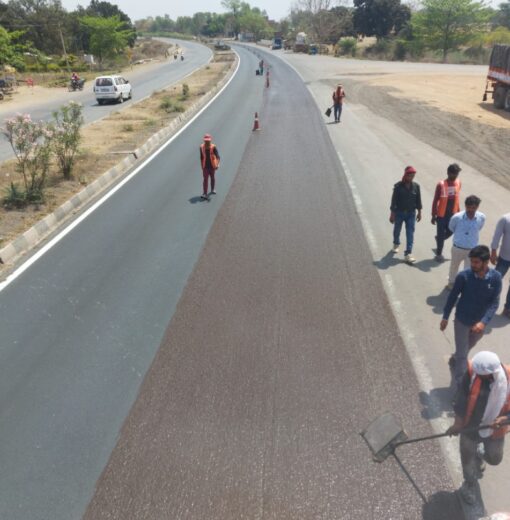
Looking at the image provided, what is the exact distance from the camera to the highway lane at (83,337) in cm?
424

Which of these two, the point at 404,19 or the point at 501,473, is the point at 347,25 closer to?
the point at 404,19

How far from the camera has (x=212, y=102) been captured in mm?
28391

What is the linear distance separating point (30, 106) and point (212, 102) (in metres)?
13.0

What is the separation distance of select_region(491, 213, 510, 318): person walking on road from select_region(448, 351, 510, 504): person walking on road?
3.03 m

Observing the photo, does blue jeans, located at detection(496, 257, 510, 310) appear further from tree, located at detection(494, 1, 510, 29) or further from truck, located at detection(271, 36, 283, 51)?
tree, located at detection(494, 1, 510, 29)

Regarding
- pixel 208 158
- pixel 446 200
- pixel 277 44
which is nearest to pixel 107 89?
pixel 208 158

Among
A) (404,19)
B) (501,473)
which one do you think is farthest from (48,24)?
(501,473)

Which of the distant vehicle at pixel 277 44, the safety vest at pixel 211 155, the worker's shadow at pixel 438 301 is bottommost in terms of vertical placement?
the worker's shadow at pixel 438 301

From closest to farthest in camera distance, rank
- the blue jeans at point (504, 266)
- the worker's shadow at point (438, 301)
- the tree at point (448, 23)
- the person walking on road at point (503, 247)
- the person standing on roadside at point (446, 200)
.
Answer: the person walking on road at point (503, 247) < the blue jeans at point (504, 266) < the worker's shadow at point (438, 301) < the person standing on roadside at point (446, 200) < the tree at point (448, 23)

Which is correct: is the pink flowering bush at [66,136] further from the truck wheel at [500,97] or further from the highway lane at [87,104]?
the truck wheel at [500,97]

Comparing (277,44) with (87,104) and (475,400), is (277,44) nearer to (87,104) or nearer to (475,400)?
(87,104)

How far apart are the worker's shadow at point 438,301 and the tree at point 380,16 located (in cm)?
8200

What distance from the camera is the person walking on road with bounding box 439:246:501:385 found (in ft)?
14.5

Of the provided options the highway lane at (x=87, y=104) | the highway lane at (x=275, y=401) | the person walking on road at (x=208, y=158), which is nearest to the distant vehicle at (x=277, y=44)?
the highway lane at (x=87, y=104)
